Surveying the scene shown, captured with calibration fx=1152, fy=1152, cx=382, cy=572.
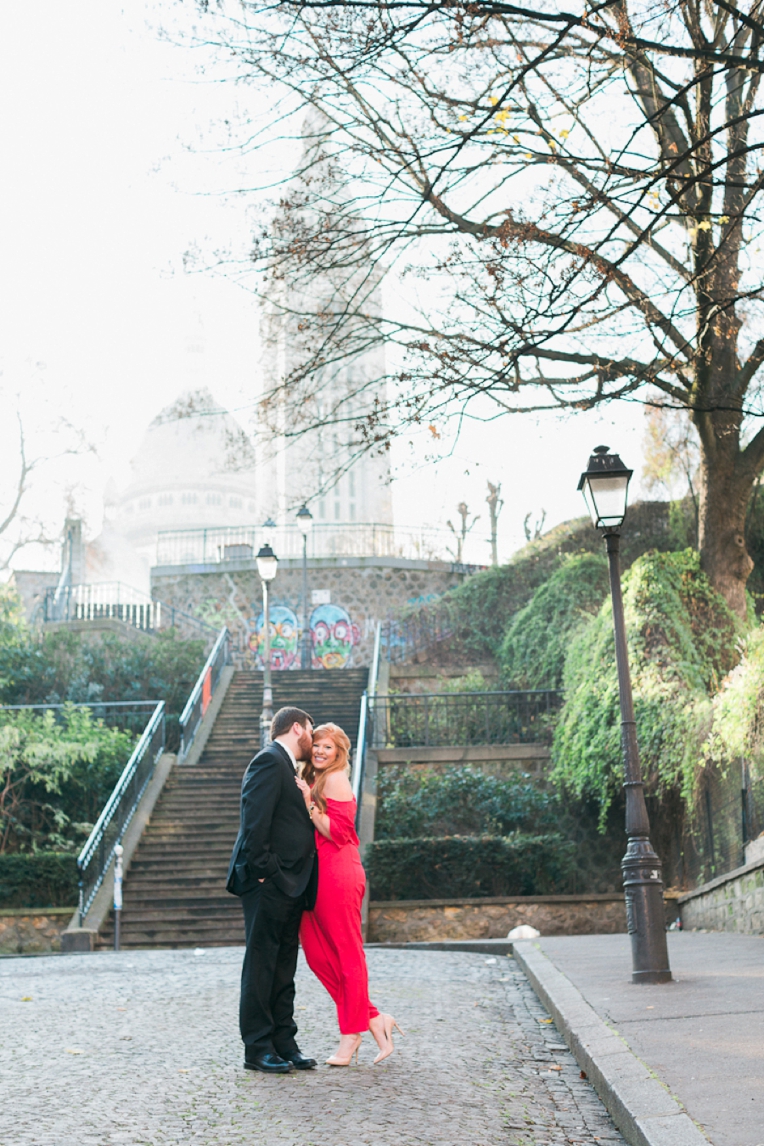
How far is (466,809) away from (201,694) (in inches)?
277

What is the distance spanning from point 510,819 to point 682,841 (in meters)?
2.64

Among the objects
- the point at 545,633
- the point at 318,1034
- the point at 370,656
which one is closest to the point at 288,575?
the point at 370,656

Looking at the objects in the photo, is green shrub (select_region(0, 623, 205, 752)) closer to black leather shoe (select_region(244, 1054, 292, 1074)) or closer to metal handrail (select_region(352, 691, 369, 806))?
metal handrail (select_region(352, 691, 369, 806))

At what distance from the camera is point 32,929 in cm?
1494

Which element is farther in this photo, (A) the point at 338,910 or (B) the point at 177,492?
(B) the point at 177,492

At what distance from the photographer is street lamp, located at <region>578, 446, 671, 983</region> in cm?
744

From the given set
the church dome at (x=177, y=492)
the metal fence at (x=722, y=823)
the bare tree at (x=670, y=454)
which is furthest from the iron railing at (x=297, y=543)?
the church dome at (x=177, y=492)

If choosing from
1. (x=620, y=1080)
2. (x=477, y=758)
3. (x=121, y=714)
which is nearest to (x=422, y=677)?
(x=477, y=758)

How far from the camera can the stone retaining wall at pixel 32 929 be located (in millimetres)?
14883

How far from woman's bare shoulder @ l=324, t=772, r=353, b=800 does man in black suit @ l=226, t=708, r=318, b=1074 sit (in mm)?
185

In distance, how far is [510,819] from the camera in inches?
656

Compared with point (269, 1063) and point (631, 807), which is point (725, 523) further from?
point (269, 1063)

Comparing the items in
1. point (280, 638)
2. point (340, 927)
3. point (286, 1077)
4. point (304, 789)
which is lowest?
point (286, 1077)

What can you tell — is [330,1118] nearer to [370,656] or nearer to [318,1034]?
[318,1034]
